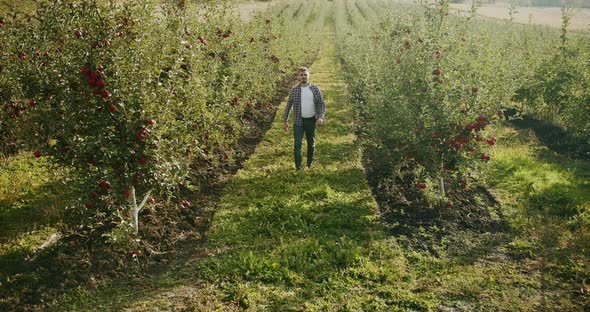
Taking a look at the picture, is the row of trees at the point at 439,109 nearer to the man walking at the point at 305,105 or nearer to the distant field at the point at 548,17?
the man walking at the point at 305,105

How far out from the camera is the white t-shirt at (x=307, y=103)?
8773 millimetres

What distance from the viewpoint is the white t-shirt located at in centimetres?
877

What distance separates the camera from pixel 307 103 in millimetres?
8797

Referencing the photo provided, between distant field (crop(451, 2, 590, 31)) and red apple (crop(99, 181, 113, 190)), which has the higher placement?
distant field (crop(451, 2, 590, 31))

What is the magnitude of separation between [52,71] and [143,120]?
1.31 metres

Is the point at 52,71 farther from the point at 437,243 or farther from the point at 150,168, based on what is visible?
the point at 437,243

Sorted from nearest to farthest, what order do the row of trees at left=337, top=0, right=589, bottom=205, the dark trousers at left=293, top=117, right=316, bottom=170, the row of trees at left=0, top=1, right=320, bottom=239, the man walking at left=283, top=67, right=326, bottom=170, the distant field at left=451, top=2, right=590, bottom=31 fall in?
the row of trees at left=0, top=1, right=320, bottom=239, the row of trees at left=337, top=0, right=589, bottom=205, the man walking at left=283, top=67, right=326, bottom=170, the dark trousers at left=293, top=117, right=316, bottom=170, the distant field at left=451, top=2, right=590, bottom=31

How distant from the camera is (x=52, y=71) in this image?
5242 mm

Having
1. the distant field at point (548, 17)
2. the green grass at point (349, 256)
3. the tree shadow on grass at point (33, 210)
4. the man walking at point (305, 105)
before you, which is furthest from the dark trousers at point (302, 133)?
the distant field at point (548, 17)

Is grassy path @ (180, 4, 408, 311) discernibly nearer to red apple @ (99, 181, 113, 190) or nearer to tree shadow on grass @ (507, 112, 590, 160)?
red apple @ (99, 181, 113, 190)

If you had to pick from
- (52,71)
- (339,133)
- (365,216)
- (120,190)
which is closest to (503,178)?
(365,216)

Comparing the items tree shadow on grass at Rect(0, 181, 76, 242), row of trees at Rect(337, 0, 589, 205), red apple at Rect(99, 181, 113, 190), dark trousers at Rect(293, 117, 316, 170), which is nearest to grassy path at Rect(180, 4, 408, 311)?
dark trousers at Rect(293, 117, 316, 170)

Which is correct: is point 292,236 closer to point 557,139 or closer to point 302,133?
point 302,133

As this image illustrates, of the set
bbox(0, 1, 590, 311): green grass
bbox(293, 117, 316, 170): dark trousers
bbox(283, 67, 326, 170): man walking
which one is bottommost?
bbox(0, 1, 590, 311): green grass
